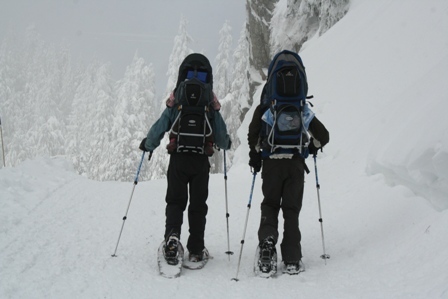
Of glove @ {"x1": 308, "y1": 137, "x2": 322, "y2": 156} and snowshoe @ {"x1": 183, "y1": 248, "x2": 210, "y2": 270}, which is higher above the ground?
glove @ {"x1": 308, "y1": 137, "x2": 322, "y2": 156}

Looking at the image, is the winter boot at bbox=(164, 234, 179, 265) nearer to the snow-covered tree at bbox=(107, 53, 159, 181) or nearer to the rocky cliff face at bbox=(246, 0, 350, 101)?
the rocky cliff face at bbox=(246, 0, 350, 101)

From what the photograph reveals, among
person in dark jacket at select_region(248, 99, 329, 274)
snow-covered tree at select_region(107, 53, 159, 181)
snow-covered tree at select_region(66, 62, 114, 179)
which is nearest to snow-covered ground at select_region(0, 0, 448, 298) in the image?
person in dark jacket at select_region(248, 99, 329, 274)

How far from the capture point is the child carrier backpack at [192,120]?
487 centimetres

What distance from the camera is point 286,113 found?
470cm

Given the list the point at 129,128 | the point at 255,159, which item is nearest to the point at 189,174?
the point at 255,159

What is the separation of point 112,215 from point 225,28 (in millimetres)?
35990

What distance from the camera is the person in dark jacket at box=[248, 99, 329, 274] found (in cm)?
468

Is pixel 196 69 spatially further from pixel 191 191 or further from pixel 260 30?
pixel 260 30

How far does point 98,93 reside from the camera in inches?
1845

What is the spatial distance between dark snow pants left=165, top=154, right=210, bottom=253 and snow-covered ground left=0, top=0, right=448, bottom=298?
48 cm

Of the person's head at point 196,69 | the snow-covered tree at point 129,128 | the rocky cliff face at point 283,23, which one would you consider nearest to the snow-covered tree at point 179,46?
the snow-covered tree at point 129,128

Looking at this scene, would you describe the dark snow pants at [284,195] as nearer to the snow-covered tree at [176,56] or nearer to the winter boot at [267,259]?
the winter boot at [267,259]

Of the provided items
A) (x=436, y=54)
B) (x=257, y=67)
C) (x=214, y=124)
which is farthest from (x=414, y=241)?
(x=257, y=67)

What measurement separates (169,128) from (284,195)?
1.68 m
